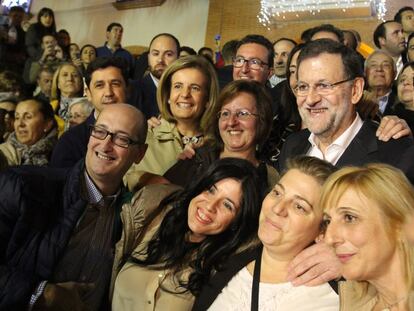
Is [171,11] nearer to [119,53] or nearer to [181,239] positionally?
[119,53]

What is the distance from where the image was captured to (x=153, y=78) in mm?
4348

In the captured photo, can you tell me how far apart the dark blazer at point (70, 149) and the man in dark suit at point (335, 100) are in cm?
140

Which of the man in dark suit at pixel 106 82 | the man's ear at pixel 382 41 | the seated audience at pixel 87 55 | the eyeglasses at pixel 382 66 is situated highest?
the man's ear at pixel 382 41

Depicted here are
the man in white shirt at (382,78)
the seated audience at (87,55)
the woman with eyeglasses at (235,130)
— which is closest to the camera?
the woman with eyeglasses at (235,130)

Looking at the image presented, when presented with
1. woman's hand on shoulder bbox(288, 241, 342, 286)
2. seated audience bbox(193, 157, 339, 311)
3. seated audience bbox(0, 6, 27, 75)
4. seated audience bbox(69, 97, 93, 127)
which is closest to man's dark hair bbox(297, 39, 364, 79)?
seated audience bbox(193, 157, 339, 311)

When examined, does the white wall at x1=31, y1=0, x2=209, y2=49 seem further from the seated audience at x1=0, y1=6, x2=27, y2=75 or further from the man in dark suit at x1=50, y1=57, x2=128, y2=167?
the man in dark suit at x1=50, y1=57, x2=128, y2=167

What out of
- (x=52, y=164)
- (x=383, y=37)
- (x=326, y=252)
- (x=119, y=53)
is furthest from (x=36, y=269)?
(x=119, y=53)

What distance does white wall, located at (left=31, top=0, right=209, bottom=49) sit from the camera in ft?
33.6

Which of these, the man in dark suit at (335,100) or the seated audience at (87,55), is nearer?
the man in dark suit at (335,100)

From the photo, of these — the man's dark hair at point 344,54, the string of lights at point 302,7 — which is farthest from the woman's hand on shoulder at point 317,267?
the string of lights at point 302,7

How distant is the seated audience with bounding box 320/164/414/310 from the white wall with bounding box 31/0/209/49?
28.0ft

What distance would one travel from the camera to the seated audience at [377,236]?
1.82 metres

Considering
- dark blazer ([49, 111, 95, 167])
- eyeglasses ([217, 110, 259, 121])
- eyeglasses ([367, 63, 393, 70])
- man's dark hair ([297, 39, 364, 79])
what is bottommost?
dark blazer ([49, 111, 95, 167])

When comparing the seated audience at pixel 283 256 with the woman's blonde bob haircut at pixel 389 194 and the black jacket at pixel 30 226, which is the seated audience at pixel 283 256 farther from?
the black jacket at pixel 30 226
